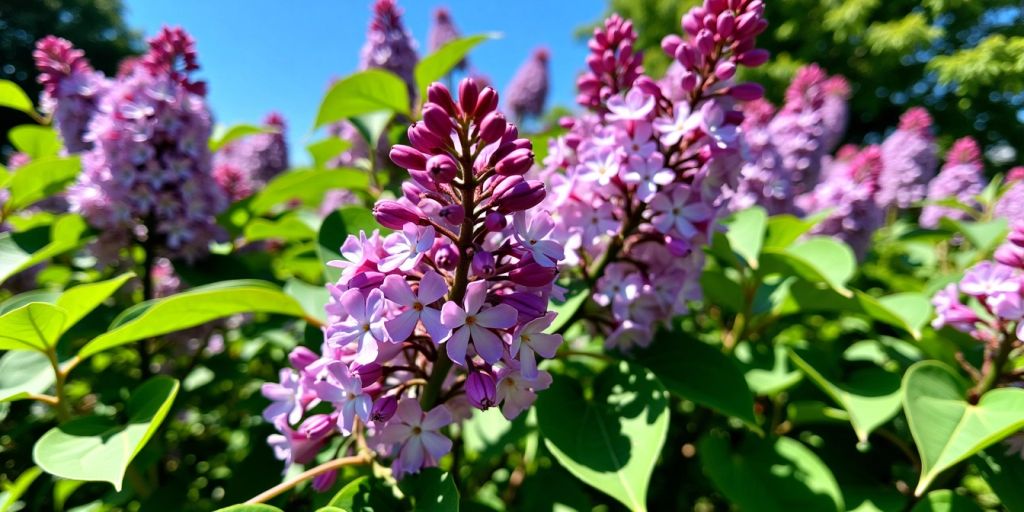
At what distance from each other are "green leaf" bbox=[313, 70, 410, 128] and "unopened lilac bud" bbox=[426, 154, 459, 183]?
0.92m

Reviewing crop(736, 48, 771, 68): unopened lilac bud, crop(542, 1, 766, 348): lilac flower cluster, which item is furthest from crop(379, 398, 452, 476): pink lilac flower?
crop(736, 48, 771, 68): unopened lilac bud

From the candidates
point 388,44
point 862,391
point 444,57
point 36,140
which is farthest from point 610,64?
point 36,140

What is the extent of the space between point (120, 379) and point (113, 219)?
1.69 ft

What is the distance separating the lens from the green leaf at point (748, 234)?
1.52m

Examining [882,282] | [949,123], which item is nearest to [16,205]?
[882,282]

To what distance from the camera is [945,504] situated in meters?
1.16

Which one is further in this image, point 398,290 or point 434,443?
point 434,443

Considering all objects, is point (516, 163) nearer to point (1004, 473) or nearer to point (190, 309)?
point (190, 309)

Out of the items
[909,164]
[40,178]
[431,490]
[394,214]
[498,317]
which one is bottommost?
[909,164]

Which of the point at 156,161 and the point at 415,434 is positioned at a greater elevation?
the point at 156,161

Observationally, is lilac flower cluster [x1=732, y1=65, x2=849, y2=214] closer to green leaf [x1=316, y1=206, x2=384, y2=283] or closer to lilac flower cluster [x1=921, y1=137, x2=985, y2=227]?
lilac flower cluster [x1=921, y1=137, x2=985, y2=227]

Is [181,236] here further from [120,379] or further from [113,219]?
[120,379]

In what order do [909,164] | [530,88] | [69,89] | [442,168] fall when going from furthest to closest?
1. [530,88]
2. [909,164]
3. [69,89]
4. [442,168]

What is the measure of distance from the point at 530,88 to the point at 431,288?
6.10 m
